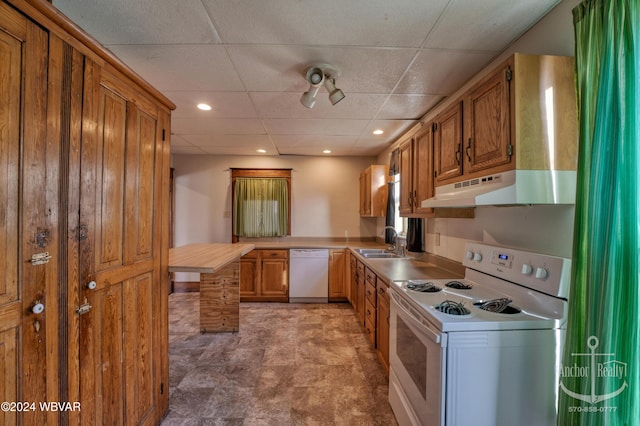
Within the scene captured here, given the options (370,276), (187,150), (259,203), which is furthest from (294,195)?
(370,276)

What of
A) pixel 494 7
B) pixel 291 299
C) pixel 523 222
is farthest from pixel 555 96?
pixel 291 299

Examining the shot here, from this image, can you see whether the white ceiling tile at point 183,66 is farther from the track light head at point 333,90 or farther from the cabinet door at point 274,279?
the cabinet door at point 274,279

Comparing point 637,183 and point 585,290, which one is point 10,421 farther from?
point 637,183

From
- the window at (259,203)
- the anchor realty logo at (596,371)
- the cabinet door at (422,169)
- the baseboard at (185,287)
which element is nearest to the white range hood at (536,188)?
the anchor realty logo at (596,371)

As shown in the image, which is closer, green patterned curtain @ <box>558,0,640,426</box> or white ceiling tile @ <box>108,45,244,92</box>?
green patterned curtain @ <box>558,0,640,426</box>

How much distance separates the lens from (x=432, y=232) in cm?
272

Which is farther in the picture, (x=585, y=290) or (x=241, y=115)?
(x=241, y=115)

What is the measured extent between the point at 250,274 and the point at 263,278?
218 mm

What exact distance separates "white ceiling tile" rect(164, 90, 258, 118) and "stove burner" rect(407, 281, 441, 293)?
6.72ft

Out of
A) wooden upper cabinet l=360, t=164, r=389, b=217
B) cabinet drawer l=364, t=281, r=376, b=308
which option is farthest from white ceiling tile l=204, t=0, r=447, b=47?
wooden upper cabinet l=360, t=164, r=389, b=217

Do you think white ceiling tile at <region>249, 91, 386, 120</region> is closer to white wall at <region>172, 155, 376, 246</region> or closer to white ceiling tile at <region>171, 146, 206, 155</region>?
white wall at <region>172, 155, 376, 246</region>

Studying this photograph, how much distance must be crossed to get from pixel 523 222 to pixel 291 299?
133 inches

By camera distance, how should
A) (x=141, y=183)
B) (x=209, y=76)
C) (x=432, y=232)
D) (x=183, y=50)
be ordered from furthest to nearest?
1. (x=432, y=232)
2. (x=209, y=76)
3. (x=183, y=50)
4. (x=141, y=183)

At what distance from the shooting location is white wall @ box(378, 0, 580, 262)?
127 centimetres
